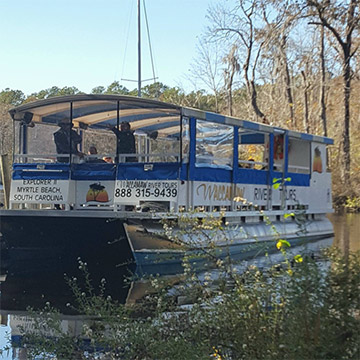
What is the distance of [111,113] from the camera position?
56.5 ft

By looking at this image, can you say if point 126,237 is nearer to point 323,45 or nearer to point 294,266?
point 294,266

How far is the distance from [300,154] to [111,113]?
7.27m

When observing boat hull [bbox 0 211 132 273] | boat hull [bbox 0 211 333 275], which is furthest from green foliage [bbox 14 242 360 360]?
boat hull [bbox 0 211 132 273]

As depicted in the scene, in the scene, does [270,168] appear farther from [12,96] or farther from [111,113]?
[12,96]

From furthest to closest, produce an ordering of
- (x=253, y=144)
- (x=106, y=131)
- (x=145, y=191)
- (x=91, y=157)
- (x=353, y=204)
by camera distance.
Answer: (x=353, y=204) → (x=253, y=144) → (x=106, y=131) → (x=91, y=157) → (x=145, y=191)

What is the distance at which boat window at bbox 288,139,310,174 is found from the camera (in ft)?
72.7

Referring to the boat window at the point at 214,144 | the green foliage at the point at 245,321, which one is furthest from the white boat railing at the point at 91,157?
the green foliage at the point at 245,321

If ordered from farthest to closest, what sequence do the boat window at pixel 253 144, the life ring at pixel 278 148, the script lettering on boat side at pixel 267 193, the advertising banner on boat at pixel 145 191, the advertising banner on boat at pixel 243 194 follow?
the life ring at pixel 278 148, the script lettering on boat side at pixel 267 193, the boat window at pixel 253 144, the advertising banner on boat at pixel 243 194, the advertising banner on boat at pixel 145 191

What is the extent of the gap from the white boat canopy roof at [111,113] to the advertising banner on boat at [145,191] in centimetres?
129

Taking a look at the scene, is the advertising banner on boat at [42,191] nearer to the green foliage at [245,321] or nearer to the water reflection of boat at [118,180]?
the water reflection of boat at [118,180]

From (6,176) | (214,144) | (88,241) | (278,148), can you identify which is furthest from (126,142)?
(278,148)

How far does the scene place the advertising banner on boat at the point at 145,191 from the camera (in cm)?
1497

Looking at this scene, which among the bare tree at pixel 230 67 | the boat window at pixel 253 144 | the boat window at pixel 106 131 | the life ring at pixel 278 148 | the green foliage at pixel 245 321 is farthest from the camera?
the bare tree at pixel 230 67

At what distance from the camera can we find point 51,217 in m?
15.6
